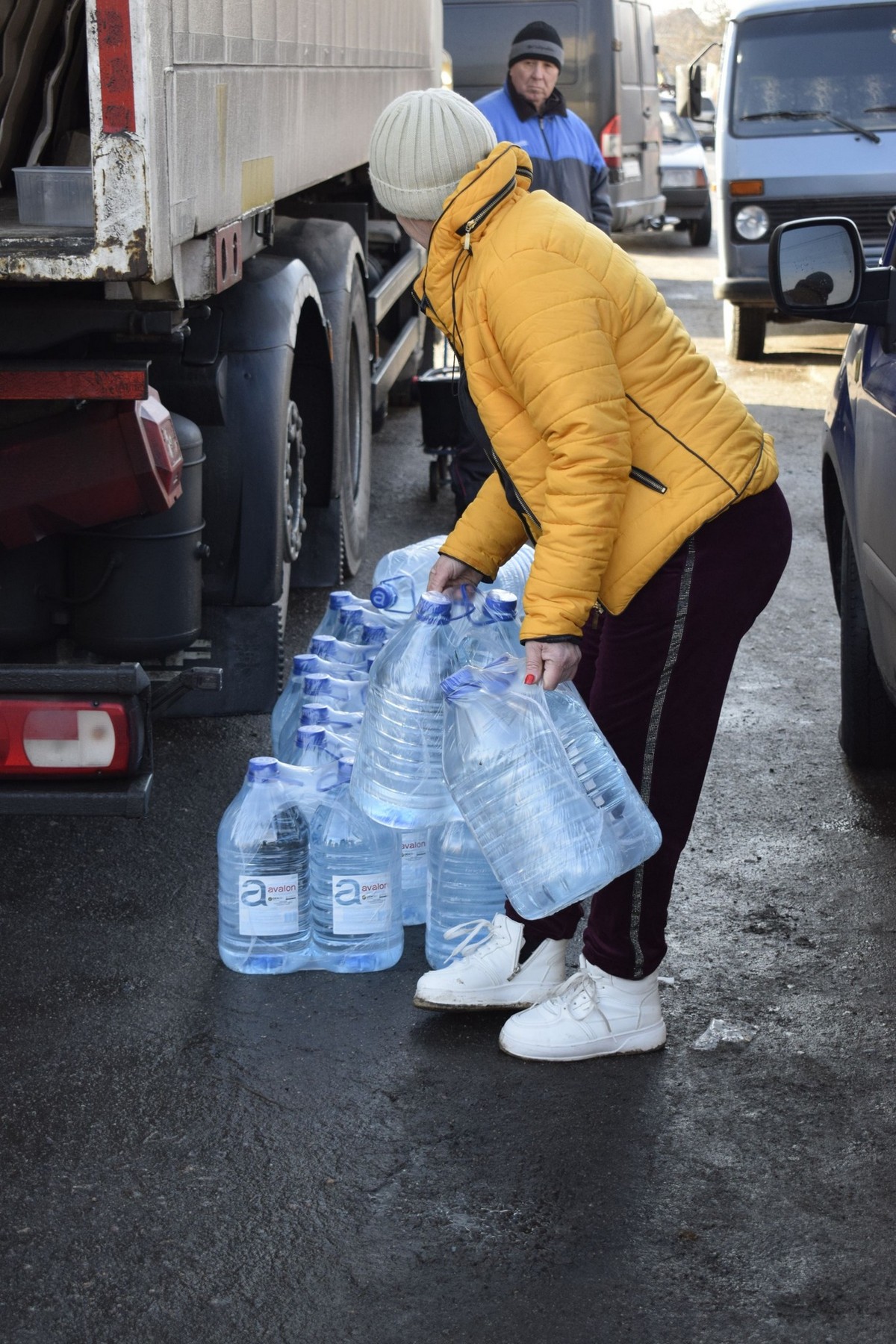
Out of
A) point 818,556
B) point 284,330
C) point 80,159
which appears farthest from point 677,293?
point 80,159

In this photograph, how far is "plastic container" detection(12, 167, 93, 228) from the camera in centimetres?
291

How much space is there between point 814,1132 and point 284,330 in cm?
269

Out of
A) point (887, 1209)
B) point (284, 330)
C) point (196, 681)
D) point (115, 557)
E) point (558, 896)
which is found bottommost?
point (887, 1209)

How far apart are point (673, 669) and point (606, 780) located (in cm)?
27

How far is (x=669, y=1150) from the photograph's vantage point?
3.00m

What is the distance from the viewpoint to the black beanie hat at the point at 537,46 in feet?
23.1

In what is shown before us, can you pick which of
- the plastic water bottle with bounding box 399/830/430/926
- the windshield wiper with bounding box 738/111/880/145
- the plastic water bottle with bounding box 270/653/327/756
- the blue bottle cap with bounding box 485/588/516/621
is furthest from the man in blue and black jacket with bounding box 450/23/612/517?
the windshield wiper with bounding box 738/111/880/145

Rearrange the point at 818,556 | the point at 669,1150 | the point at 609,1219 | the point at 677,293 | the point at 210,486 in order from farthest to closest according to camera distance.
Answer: the point at 677,293 → the point at 818,556 → the point at 210,486 → the point at 669,1150 → the point at 609,1219

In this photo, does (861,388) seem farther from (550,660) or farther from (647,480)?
(550,660)

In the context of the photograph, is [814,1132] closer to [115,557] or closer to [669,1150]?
[669,1150]

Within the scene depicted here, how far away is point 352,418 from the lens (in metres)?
6.81

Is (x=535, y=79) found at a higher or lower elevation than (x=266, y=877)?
higher

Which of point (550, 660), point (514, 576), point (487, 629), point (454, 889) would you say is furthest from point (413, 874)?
point (550, 660)

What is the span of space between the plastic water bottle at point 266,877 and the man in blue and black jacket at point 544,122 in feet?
14.3
